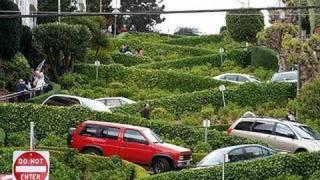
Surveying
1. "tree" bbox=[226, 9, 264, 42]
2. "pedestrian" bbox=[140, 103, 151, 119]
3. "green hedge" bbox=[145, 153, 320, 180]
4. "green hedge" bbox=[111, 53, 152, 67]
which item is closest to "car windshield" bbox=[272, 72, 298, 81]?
"pedestrian" bbox=[140, 103, 151, 119]

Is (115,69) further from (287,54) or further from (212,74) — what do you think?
(287,54)

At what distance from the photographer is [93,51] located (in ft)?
205

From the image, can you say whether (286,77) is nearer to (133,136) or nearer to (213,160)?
(133,136)

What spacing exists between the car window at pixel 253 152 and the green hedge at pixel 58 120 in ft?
12.9

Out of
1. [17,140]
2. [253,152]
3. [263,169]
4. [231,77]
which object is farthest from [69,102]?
[231,77]

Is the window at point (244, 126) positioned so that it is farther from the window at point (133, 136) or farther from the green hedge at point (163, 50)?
the green hedge at point (163, 50)

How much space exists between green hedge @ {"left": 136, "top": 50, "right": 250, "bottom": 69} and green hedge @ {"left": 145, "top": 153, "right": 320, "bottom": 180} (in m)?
32.6

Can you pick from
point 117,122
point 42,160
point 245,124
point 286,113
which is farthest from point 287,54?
point 42,160

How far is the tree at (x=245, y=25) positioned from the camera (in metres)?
71.5

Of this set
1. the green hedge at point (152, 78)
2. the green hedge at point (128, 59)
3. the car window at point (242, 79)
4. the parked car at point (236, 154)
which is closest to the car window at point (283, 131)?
the parked car at point (236, 154)

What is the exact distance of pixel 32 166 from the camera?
52.1ft

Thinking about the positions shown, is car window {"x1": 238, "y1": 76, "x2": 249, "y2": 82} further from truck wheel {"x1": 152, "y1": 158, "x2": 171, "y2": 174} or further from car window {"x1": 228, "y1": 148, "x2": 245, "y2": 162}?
car window {"x1": 228, "y1": 148, "x2": 245, "y2": 162}

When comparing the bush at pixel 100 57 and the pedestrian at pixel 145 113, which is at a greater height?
the pedestrian at pixel 145 113

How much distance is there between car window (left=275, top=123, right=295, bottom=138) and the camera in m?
32.4
